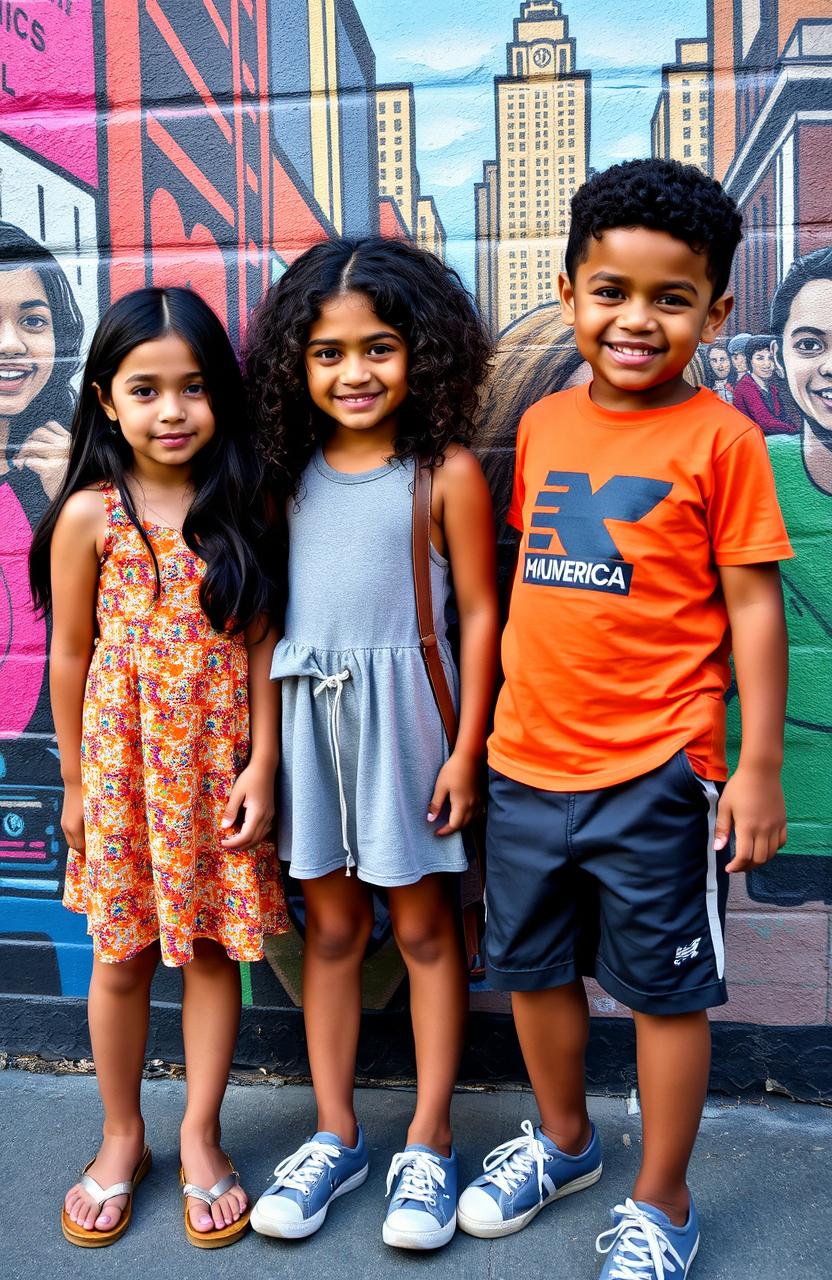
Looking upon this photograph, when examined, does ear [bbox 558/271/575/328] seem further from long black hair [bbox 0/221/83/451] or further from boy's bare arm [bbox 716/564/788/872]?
long black hair [bbox 0/221/83/451]

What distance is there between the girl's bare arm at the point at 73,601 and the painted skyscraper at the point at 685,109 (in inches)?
57.0

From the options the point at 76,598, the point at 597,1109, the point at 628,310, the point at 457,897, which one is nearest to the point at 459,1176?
the point at 597,1109

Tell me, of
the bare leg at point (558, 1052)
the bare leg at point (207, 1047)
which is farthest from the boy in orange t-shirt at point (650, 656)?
the bare leg at point (207, 1047)

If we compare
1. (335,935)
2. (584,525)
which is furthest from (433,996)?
(584,525)

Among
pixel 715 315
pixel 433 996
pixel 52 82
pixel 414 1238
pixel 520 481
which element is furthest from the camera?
pixel 52 82

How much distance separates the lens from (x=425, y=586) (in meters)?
2.09

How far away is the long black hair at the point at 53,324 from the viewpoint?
257 cm

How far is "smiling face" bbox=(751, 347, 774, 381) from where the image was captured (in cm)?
233

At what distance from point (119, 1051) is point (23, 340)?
5.52 ft

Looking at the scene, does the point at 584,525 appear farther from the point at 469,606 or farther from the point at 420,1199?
the point at 420,1199

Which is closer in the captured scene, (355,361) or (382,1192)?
(355,361)

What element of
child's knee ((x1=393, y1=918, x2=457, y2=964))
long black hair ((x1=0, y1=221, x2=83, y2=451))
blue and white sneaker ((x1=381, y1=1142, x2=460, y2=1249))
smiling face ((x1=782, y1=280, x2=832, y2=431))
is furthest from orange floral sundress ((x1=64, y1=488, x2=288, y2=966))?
smiling face ((x1=782, y1=280, x2=832, y2=431))

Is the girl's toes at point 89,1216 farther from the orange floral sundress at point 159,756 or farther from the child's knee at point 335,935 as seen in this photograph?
the child's knee at point 335,935

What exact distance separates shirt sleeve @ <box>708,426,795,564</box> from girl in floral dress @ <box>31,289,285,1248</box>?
2.94 ft
